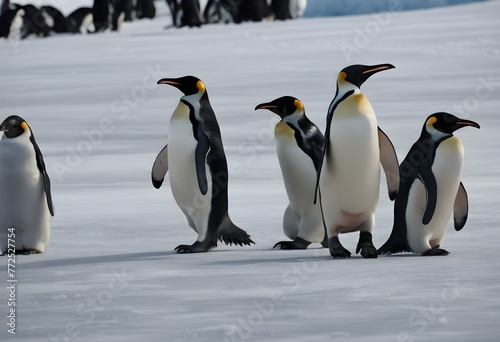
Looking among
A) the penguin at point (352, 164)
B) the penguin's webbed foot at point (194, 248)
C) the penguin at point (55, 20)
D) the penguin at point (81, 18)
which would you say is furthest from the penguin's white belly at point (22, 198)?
the penguin at point (81, 18)

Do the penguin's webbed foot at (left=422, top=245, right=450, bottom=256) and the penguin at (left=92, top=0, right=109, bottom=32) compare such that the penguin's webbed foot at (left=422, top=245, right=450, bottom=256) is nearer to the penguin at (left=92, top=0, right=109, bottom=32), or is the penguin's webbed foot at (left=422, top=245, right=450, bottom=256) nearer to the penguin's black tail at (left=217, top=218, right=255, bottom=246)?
the penguin's black tail at (left=217, top=218, right=255, bottom=246)

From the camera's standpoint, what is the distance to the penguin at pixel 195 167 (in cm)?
434

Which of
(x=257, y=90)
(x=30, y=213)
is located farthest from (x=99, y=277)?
(x=257, y=90)

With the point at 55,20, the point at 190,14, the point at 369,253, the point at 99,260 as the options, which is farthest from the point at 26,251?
the point at 55,20

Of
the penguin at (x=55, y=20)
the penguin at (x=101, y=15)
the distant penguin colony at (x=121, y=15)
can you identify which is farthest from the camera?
the penguin at (x=101, y=15)

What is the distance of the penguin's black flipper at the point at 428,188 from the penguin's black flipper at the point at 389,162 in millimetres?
114

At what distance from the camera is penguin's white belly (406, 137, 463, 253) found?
159 inches

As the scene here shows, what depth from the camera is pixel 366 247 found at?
4086 millimetres

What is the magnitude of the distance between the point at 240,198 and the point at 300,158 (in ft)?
4.59

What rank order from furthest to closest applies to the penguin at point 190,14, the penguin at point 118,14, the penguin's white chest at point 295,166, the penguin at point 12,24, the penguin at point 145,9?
1. the penguin at point 145,9
2. the penguin at point 118,14
3. the penguin at point 12,24
4. the penguin at point 190,14
5. the penguin's white chest at point 295,166

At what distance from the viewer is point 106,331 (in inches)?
114

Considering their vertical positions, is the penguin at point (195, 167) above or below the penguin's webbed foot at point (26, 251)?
above

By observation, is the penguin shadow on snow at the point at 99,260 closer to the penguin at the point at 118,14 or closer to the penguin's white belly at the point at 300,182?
the penguin's white belly at the point at 300,182

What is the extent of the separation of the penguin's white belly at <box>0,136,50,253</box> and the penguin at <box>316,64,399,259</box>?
1074 mm
